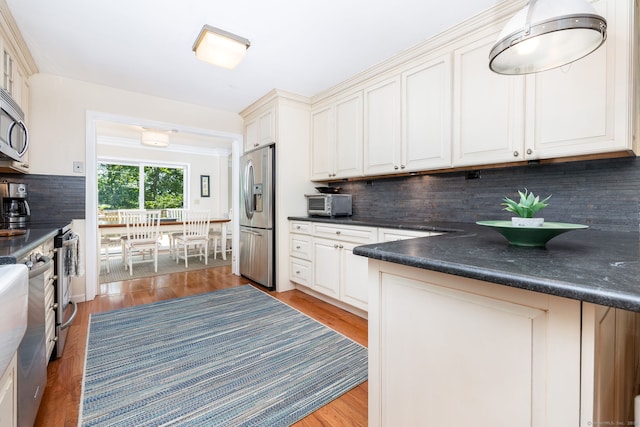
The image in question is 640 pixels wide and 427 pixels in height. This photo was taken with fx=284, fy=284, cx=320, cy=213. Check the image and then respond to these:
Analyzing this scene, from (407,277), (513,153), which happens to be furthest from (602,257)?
(513,153)

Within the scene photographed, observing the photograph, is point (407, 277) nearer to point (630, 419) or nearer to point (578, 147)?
point (630, 419)

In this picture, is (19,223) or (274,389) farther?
(19,223)

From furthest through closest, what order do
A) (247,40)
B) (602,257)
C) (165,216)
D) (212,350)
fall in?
(165,216), (247,40), (212,350), (602,257)

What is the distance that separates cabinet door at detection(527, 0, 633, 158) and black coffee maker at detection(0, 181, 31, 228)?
12.6ft

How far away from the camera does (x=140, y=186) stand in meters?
6.15

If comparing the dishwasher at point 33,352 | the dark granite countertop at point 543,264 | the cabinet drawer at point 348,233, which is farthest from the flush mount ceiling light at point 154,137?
the dark granite countertop at point 543,264

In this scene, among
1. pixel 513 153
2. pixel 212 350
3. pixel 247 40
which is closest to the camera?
pixel 513 153

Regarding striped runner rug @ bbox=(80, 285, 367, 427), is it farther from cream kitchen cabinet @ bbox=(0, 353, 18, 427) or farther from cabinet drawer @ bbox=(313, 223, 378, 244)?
cabinet drawer @ bbox=(313, 223, 378, 244)

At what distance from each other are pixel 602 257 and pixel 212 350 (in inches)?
84.2

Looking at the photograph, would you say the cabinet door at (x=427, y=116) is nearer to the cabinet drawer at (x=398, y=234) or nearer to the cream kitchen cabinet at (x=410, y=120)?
the cream kitchen cabinet at (x=410, y=120)

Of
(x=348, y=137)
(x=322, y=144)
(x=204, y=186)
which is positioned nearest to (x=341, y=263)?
(x=348, y=137)

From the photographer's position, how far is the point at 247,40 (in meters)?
2.17

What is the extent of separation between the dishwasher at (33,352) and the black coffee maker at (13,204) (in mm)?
1415

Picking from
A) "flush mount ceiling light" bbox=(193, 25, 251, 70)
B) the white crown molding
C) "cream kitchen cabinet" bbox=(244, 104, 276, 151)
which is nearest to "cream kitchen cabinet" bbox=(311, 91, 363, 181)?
"cream kitchen cabinet" bbox=(244, 104, 276, 151)
